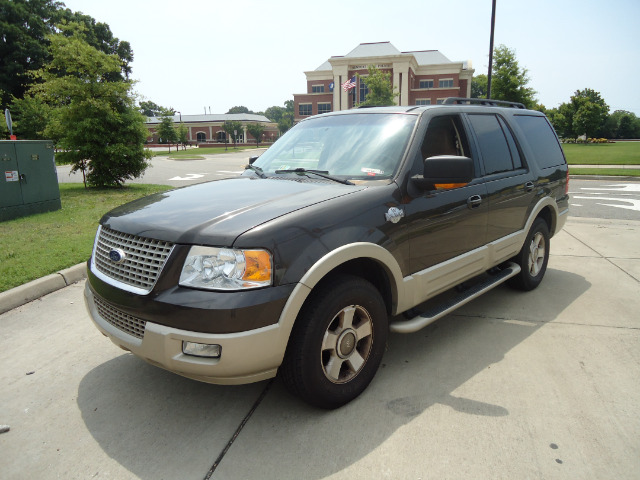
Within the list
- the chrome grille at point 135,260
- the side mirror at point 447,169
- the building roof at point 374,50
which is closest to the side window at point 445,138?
the side mirror at point 447,169

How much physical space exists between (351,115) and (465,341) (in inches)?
83.5

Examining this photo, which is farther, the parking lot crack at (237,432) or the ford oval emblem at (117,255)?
the ford oval emblem at (117,255)

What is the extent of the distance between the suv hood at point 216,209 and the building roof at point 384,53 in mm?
69909

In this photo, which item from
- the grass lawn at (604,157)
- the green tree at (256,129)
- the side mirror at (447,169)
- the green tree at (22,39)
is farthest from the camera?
the green tree at (256,129)

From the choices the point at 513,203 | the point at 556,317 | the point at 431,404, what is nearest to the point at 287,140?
the point at 513,203

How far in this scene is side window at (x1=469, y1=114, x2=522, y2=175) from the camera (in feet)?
13.2

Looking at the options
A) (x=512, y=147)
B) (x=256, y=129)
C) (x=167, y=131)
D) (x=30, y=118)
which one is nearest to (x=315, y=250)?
(x=512, y=147)

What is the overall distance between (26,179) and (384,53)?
230ft

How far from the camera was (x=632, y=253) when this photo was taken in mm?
6473

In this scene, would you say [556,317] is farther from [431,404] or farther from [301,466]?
[301,466]

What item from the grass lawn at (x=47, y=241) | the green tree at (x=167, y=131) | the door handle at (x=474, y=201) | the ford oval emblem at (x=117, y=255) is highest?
the green tree at (x=167, y=131)

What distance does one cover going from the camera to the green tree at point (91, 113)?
41.2 feet

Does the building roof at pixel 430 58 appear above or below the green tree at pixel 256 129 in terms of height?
above

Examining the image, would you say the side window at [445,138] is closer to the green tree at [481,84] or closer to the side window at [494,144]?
the side window at [494,144]
